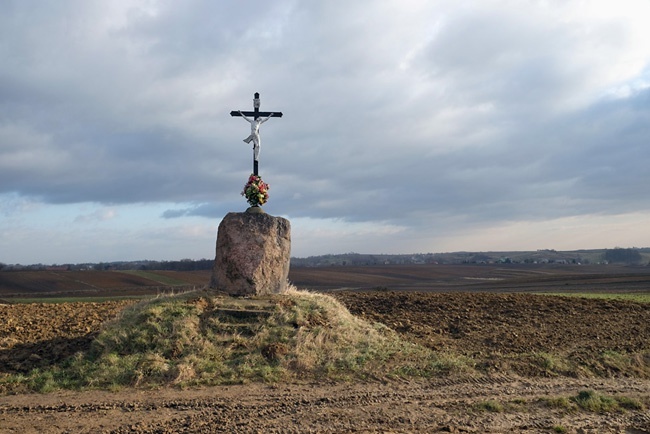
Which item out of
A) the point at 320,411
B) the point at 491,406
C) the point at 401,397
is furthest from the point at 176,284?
the point at 491,406

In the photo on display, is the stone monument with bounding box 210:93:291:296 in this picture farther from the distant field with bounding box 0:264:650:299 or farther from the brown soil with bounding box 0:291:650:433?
the distant field with bounding box 0:264:650:299

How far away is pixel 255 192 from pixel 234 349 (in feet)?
15.3

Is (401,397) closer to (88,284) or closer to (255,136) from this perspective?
(255,136)

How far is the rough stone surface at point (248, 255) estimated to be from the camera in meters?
13.7

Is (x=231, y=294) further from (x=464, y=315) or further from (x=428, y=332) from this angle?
(x=464, y=315)

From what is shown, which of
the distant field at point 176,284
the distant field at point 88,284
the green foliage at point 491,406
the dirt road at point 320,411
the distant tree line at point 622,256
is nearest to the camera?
the dirt road at point 320,411

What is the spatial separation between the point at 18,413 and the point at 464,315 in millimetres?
12178

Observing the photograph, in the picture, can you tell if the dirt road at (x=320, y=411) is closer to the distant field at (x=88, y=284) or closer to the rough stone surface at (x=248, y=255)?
the rough stone surface at (x=248, y=255)

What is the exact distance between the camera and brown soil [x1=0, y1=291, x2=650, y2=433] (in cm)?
753

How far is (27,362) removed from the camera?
1091cm

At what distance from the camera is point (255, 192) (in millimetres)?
14406

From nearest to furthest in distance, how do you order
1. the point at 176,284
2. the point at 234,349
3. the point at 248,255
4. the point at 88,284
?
the point at 234,349 < the point at 248,255 < the point at 88,284 < the point at 176,284

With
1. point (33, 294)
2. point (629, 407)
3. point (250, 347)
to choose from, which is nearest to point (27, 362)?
point (250, 347)

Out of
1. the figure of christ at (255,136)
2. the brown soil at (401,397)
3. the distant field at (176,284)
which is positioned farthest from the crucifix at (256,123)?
the distant field at (176,284)
